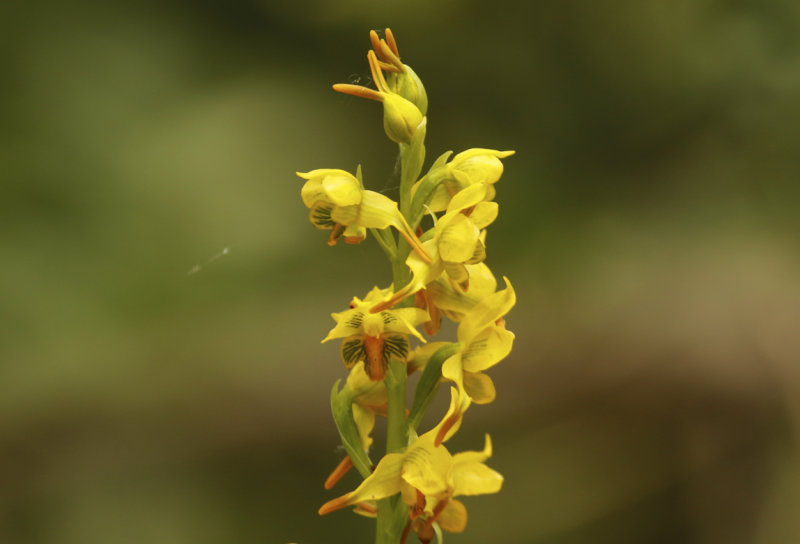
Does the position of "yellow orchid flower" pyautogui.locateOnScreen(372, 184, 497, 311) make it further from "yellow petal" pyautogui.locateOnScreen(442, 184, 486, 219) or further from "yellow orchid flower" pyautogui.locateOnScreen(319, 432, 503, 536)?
"yellow orchid flower" pyautogui.locateOnScreen(319, 432, 503, 536)

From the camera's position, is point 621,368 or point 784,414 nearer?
point 784,414

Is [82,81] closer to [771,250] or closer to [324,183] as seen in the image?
[324,183]

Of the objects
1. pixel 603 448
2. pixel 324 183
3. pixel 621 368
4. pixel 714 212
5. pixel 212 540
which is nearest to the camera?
pixel 324 183

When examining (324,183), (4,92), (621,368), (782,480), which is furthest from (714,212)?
(4,92)

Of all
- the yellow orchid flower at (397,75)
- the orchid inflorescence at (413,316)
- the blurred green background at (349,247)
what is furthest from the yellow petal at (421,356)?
the blurred green background at (349,247)

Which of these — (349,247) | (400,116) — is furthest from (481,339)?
(349,247)

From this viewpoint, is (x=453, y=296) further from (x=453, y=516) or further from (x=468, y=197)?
(x=453, y=516)

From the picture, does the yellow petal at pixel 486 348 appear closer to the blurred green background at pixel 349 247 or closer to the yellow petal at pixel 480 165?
the yellow petal at pixel 480 165
